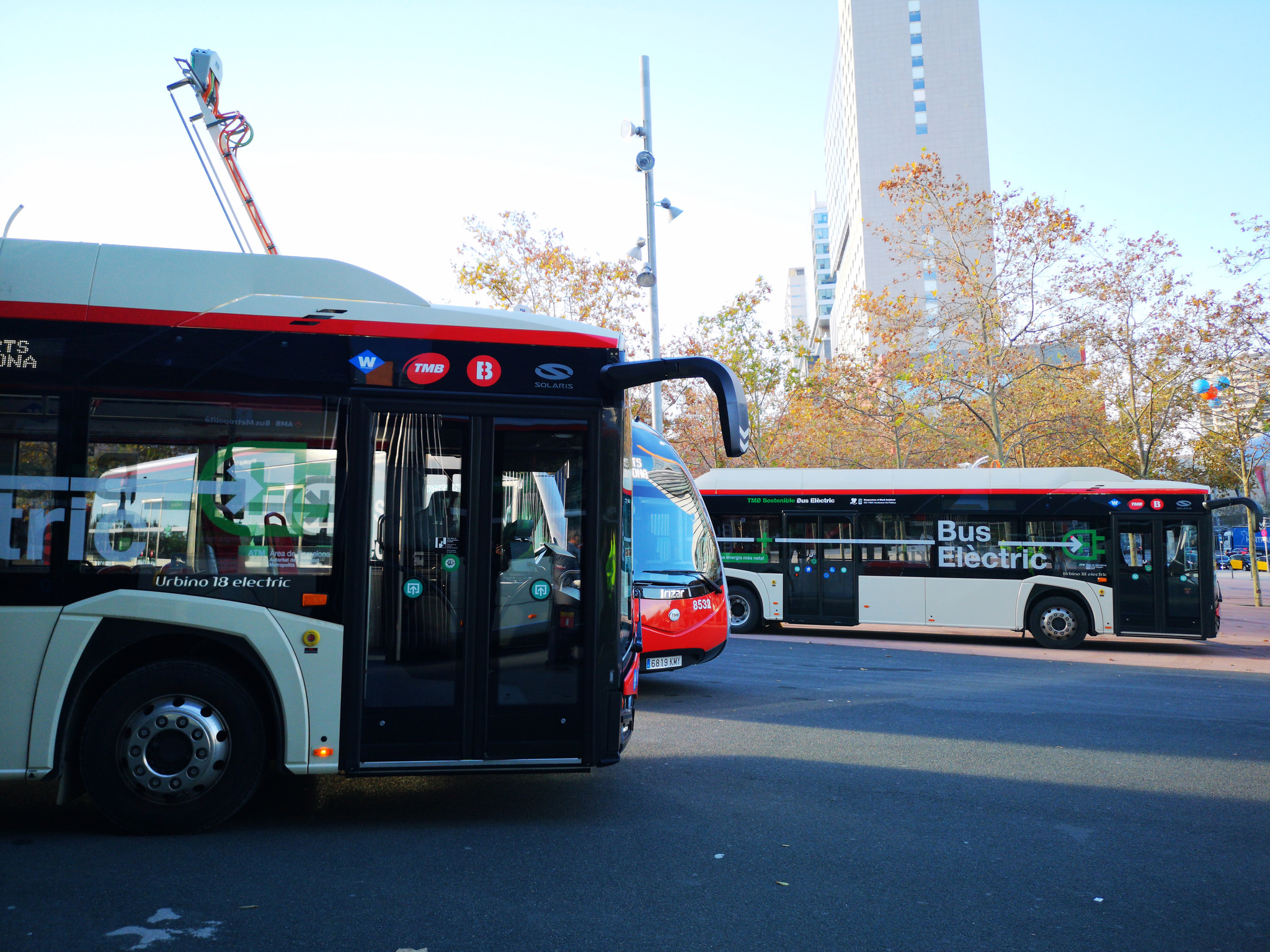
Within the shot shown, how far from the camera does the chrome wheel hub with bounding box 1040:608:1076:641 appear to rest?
1582cm

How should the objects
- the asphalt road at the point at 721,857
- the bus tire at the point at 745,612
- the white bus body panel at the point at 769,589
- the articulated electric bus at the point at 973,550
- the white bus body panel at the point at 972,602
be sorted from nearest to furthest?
the asphalt road at the point at 721,857 → the articulated electric bus at the point at 973,550 → the white bus body panel at the point at 972,602 → the white bus body panel at the point at 769,589 → the bus tire at the point at 745,612

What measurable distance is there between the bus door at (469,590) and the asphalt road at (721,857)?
1.86 feet

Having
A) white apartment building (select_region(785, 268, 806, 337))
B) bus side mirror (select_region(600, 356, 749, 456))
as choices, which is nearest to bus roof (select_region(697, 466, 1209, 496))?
bus side mirror (select_region(600, 356, 749, 456))

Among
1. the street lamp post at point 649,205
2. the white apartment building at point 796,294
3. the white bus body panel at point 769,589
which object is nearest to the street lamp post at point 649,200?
the street lamp post at point 649,205

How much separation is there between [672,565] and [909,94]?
84.3 m

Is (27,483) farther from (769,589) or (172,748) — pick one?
(769,589)

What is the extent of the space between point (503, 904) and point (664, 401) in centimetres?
2685

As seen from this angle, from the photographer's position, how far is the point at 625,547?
6.16 m

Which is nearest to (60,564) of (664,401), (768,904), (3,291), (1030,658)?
(3,291)

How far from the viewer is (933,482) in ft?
55.2

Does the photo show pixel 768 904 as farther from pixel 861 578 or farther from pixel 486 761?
pixel 861 578

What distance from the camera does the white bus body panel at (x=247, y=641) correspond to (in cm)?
486

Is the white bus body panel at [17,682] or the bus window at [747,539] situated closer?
the white bus body panel at [17,682]

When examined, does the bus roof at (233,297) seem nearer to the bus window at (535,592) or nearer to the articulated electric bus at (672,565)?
the bus window at (535,592)
